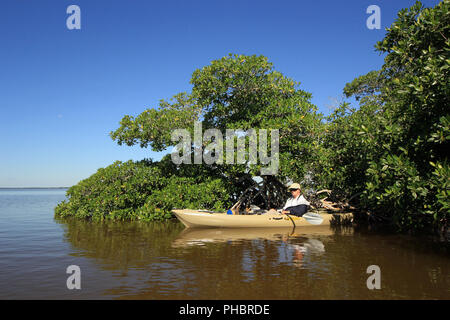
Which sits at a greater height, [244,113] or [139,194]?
[244,113]

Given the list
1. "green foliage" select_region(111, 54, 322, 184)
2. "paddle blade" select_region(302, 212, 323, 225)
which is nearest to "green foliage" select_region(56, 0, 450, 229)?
"green foliage" select_region(111, 54, 322, 184)

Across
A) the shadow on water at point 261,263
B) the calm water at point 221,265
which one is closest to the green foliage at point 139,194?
the shadow on water at point 261,263

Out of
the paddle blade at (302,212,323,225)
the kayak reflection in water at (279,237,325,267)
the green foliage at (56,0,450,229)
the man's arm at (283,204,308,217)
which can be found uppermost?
the green foliage at (56,0,450,229)

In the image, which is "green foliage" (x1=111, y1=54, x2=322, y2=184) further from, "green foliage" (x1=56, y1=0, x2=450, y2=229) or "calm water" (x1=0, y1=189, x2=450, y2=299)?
"calm water" (x1=0, y1=189, x2=450, y2=299)

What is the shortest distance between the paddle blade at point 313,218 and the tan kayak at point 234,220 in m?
0.22

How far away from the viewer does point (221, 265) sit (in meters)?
7.72

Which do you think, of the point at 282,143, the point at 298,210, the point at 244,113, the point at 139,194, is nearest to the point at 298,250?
the point at 298,210

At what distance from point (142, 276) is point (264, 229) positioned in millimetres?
7442

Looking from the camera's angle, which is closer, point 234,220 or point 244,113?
point 234,220

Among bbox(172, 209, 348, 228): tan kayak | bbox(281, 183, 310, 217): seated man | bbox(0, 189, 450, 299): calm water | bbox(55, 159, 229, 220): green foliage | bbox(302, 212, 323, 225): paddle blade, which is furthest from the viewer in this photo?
bbox(55, 159, 229, 220): green foliage

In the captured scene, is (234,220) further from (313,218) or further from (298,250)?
(298,250)

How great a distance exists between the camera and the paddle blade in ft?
44.1

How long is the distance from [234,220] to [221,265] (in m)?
5.21

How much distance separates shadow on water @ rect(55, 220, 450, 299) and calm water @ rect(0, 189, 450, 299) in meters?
0.02
